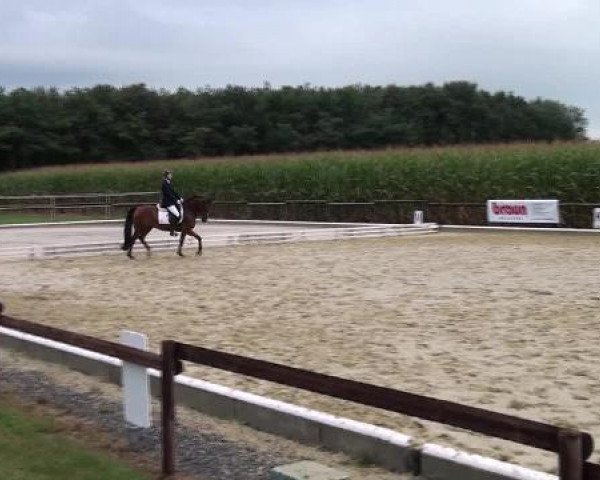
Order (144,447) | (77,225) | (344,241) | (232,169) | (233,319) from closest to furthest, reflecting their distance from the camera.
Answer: (144,447) → (233,319) → (344,241) → (77,225) → (232,169)

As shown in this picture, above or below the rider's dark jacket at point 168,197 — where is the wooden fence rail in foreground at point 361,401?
below

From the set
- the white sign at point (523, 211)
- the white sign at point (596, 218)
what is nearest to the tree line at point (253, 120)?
the white sign at point (523, 211)

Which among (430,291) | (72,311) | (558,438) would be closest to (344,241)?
(430,291)

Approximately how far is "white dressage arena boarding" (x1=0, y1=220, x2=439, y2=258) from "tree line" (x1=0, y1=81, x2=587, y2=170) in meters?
37.4

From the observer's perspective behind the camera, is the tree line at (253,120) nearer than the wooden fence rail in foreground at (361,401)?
No

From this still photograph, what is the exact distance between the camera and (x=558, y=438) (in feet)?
10.9

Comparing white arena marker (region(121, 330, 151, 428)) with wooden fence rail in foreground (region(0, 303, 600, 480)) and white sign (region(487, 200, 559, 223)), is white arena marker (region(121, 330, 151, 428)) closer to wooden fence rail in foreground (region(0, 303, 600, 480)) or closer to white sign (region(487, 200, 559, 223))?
wooden fence rail in foreground (region(0, 303, 600, 480))

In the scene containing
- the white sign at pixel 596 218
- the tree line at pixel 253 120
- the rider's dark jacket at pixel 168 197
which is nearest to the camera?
the rider's dark jacket at pixel 168 197

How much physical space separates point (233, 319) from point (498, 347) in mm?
3635

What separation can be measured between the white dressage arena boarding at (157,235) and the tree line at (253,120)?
123 ft

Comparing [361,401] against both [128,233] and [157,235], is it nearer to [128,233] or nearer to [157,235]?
[128,233]

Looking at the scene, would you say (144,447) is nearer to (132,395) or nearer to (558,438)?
(132,395)

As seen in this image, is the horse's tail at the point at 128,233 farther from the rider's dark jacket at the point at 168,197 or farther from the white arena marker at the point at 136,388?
the white arena marker at the point at 136,388

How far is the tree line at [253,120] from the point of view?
73500 mm
